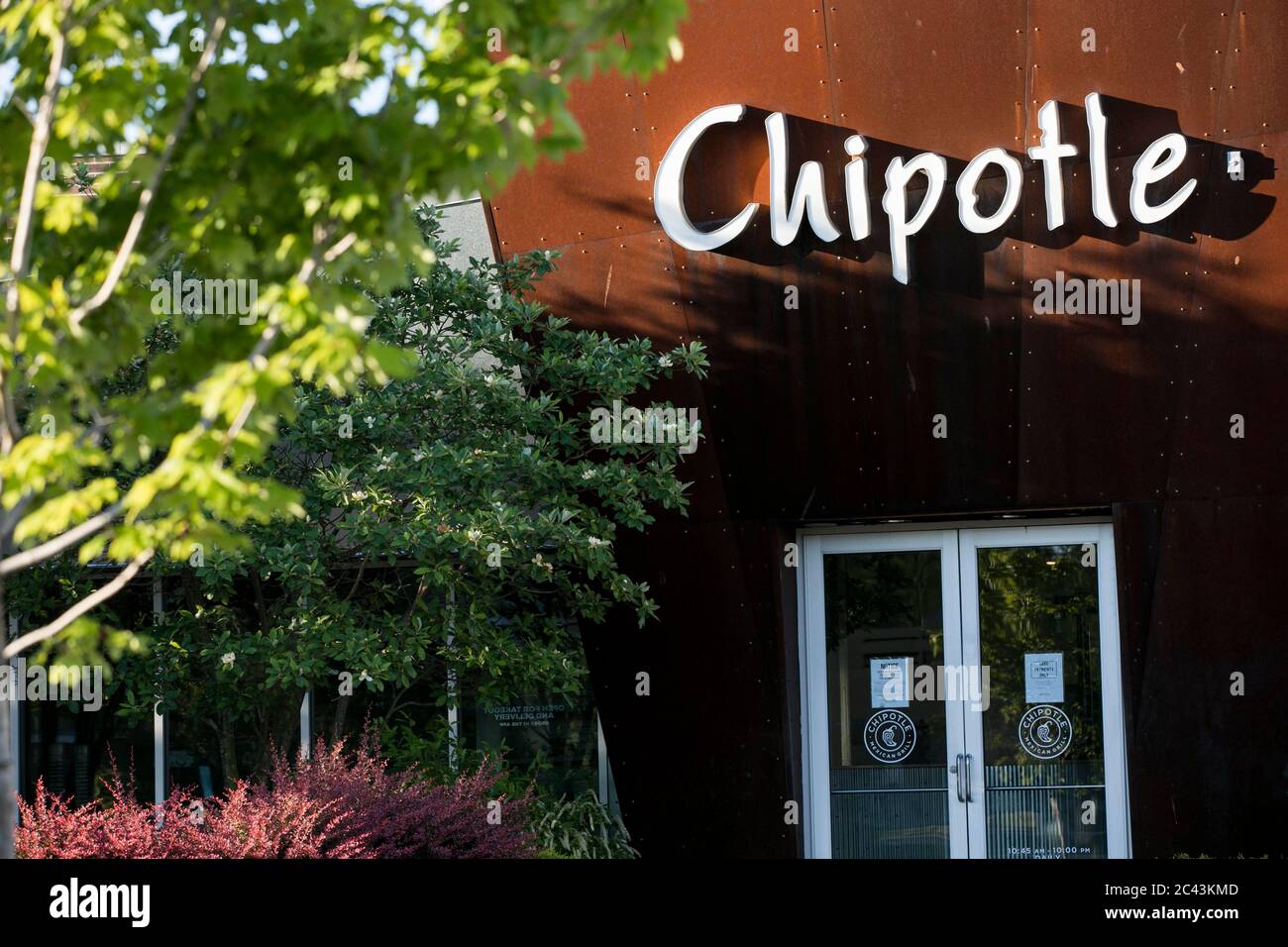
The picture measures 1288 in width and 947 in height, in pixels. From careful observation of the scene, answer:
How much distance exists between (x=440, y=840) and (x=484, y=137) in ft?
19.8

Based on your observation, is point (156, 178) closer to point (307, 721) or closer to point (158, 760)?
point (307, 721)

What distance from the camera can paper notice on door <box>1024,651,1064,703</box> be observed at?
11992mm

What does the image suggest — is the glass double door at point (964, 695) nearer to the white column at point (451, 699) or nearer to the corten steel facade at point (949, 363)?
the corten steel facade at point (949, 363)

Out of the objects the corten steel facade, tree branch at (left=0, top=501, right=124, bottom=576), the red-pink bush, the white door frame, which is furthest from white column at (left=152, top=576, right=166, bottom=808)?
tree branch at (left=0, top=501, right=124, bottom=576)

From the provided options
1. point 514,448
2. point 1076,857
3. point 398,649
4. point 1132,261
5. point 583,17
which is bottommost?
point 1076,857

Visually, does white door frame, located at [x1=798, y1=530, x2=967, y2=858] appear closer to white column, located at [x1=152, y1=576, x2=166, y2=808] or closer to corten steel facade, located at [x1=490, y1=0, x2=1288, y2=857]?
corten steel facade, located at [x1=490, y1=0, x2=1288, y2=857]

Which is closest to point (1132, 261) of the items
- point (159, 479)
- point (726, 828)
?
point (726, 828)

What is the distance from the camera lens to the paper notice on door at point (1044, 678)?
11992 mm

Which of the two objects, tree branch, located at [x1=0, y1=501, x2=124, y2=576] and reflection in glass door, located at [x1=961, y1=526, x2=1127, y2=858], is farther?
reflection in glass door, located at [x1=961, y1=526, x2=1127, y2=858]

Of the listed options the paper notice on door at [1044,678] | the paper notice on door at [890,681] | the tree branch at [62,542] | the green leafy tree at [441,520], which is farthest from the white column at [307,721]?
the tree branch at [62,542]

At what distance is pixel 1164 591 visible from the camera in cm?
1156

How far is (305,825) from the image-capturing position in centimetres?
918

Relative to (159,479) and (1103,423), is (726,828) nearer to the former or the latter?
(1103,423)

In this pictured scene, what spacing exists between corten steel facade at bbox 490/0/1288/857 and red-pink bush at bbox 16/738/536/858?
301 centimetres
